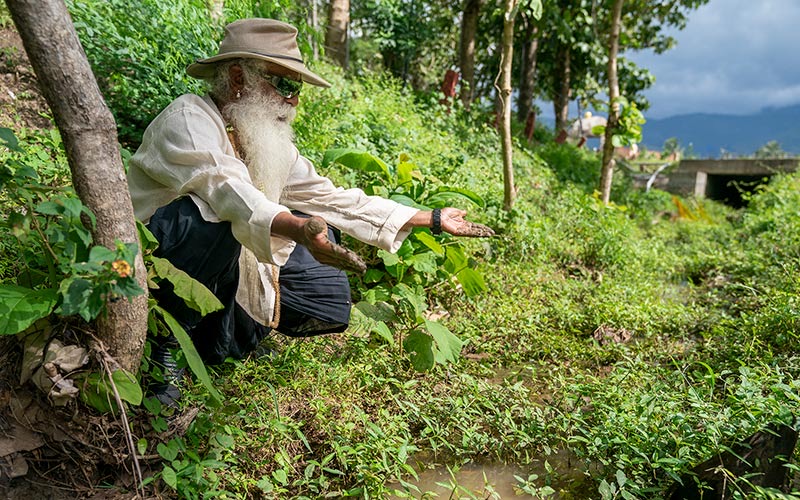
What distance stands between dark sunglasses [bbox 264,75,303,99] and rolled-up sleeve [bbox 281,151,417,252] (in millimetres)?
364

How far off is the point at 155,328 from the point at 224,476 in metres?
0.57

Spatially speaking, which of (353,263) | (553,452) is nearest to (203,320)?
(353,263)

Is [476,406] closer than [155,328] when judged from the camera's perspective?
No

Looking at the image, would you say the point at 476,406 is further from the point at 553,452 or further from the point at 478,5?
the point at 478,5

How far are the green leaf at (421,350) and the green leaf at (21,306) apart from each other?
1558mm

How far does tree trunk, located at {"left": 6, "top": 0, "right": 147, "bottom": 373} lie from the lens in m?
1.63

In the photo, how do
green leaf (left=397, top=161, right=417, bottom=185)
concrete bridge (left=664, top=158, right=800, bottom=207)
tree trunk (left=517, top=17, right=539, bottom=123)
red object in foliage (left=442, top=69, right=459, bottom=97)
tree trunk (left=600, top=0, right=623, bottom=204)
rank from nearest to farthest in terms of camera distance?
green leaf (left=397, top=161, right=417, bottom=185), tree trunk (left=600, top=0, right=623, bottom=204), red object in foliage (left=442, top=69, right=459, bottom=97), tree trunk (left=517, top=17, right=539, bottom=123), concrete bridge (left=664, top=158, right=800, bottom=207)

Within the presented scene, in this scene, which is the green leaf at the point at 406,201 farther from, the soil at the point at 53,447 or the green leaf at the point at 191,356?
the soil at the point at 53,447

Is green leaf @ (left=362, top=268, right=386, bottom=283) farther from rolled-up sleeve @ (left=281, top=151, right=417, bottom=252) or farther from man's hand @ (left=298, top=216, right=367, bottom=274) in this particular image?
man's hand @ (left=298, top=216, right=367, bottom=274)

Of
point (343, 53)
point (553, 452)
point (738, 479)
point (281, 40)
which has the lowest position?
point (553, 452)

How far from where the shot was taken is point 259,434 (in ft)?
7.70

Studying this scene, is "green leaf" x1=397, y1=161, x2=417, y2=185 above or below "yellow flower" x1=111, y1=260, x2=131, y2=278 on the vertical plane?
above

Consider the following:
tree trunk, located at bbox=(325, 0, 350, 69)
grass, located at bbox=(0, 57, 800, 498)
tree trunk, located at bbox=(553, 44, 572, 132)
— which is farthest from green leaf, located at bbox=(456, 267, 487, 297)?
tree trunk, located at bbox=(553, 44, 572, 132)

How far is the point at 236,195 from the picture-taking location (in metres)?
2.11
